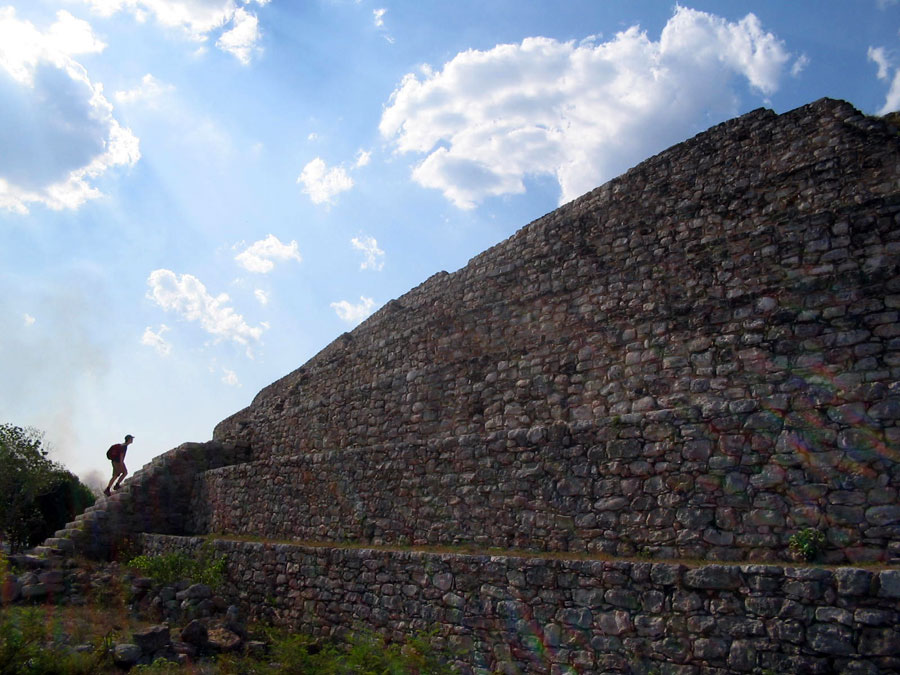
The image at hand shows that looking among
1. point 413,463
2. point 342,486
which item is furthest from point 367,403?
point 413,463

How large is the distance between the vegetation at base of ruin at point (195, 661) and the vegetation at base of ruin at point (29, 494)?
15408 millimetres

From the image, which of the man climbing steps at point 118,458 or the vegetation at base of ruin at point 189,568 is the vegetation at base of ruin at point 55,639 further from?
the man climbing steps at point 118,458

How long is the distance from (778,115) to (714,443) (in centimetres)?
569

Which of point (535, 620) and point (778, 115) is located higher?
point (778, 115)

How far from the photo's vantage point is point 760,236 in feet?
31.4

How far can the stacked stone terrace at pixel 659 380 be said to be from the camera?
22.8 ft

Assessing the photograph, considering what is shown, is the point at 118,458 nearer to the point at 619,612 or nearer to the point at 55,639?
the point at 55,639

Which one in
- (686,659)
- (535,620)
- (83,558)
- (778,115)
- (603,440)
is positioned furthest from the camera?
(83,558)

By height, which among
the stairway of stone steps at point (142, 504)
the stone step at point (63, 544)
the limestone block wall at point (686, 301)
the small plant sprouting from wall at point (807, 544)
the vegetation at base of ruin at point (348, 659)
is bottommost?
the vegetation at base of ruin at point (348, 659)

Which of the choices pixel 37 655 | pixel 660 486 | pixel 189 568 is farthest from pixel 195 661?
pixel 660 486

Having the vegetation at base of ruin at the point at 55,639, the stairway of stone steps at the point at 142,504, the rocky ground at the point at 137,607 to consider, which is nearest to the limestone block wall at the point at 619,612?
the rocky ground at the point at 137,607

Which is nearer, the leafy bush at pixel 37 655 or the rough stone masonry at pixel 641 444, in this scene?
the rough stone masonry at pixel 641 444

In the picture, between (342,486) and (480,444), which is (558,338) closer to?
(480,444)

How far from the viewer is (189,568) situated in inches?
498
